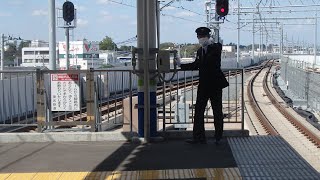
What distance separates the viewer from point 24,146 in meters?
8.52

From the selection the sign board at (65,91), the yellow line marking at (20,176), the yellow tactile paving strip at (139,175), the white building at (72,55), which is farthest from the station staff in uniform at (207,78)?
the white building at (72,55)

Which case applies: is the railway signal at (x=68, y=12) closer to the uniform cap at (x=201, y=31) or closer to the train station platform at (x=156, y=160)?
the train station platform at (x=156, y=160)

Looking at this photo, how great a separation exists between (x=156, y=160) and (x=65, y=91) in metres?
2.91

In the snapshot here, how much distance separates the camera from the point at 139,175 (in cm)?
645

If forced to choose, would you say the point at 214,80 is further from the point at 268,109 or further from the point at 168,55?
the point at 268,109

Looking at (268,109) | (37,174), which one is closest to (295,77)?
(268,109)

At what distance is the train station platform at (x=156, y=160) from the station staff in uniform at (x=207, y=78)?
1.03 ft

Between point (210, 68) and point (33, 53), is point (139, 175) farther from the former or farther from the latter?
point (33, 53)

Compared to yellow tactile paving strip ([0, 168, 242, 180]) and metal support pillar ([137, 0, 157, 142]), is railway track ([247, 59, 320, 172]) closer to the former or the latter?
metal support pillar ([137, 0, 157, 142])

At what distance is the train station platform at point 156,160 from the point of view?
6.48 metres

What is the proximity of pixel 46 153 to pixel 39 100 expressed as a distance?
66.3 inches

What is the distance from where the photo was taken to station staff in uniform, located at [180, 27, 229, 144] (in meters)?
8.17

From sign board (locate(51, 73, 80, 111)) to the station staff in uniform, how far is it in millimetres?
2171

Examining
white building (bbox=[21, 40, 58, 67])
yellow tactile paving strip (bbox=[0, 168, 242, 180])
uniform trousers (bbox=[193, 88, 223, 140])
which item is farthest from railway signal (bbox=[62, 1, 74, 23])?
white building (bbox=[21, 40, 58, 67])
